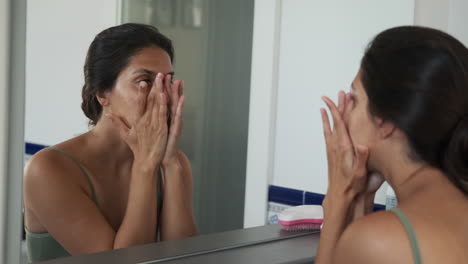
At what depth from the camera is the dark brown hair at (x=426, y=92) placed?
0.66 meters

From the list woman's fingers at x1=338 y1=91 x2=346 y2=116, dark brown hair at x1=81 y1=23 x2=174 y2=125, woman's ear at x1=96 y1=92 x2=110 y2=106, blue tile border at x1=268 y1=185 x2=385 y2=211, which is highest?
dark brown hair at x1=81 y1=23 x2=174 y2=125

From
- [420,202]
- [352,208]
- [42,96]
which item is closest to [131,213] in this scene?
[42,96]

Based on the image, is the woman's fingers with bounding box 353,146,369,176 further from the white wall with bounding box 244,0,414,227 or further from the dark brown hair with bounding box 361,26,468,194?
the white wall with bounding box 244,0,414,227

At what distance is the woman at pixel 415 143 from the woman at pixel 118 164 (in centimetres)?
33

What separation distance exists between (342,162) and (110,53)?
0.39 meters

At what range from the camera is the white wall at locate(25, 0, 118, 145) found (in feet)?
2.52

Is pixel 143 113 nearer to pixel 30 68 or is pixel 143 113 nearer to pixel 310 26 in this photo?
pixel 30 68

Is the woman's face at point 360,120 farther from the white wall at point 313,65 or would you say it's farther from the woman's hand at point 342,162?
the white wall at point 313,65

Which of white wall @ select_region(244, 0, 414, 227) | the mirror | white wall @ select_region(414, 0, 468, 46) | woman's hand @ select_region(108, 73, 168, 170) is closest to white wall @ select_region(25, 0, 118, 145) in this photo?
the mirror

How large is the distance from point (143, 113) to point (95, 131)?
9cm

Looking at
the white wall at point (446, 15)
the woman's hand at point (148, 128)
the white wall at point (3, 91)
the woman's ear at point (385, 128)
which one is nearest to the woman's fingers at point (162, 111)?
the woman's hand at point (148, 128)

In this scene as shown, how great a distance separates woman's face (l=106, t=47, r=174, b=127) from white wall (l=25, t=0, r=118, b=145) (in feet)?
0.30

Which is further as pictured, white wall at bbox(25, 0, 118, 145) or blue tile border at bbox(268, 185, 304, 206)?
blue tile border at bbox(268, 185, 304, 206)

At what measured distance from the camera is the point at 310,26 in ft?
3.88
